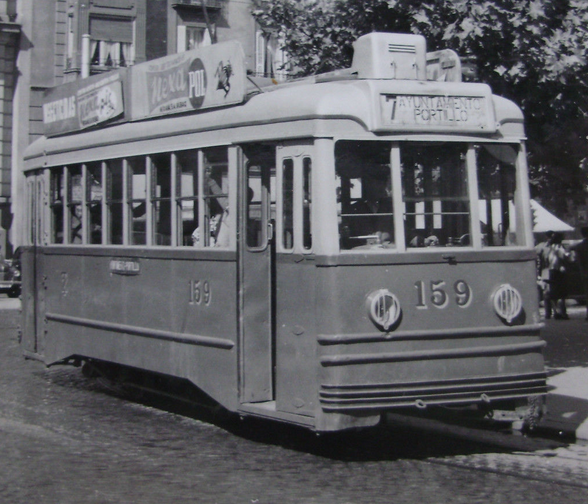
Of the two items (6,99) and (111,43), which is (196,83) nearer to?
(111,43)

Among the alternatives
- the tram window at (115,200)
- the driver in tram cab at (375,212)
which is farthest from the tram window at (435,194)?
the tram window at (115,200)

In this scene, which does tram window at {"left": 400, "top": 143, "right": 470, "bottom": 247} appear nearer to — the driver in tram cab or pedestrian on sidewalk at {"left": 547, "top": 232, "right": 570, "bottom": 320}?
the driver in tram cab

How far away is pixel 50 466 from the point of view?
7609 mm

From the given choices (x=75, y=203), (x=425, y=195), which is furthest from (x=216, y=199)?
(x=75, y=203)

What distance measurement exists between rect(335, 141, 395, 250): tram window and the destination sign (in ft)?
0.73

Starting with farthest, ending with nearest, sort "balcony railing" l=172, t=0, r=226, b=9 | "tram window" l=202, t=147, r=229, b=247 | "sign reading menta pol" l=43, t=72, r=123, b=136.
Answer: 1. "balcony railing" l=172, t=0, r=226, b=9
2. "sign reading menta pol" l=43, t=72, r=123, b=136
3. "tram window" l=202, t=147, r=229, b=247

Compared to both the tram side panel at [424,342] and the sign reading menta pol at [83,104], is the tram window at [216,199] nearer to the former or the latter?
the tram side panel at [424,342]

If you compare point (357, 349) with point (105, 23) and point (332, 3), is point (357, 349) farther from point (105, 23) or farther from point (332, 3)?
point (105, 23)

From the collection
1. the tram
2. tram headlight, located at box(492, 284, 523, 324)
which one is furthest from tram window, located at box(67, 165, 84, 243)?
tram headlight, located at box(492, 284, 523, 324)

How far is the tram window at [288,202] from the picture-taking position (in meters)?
7.89

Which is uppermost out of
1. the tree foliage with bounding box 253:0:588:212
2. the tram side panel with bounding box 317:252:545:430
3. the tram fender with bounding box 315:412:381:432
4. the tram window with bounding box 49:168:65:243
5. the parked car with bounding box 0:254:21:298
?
the tree foliage with bounding box 253:0:588:212

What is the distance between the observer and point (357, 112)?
7.66m

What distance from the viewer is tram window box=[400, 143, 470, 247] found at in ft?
25.7

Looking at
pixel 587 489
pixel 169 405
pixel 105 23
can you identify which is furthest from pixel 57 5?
pixel 587 489
